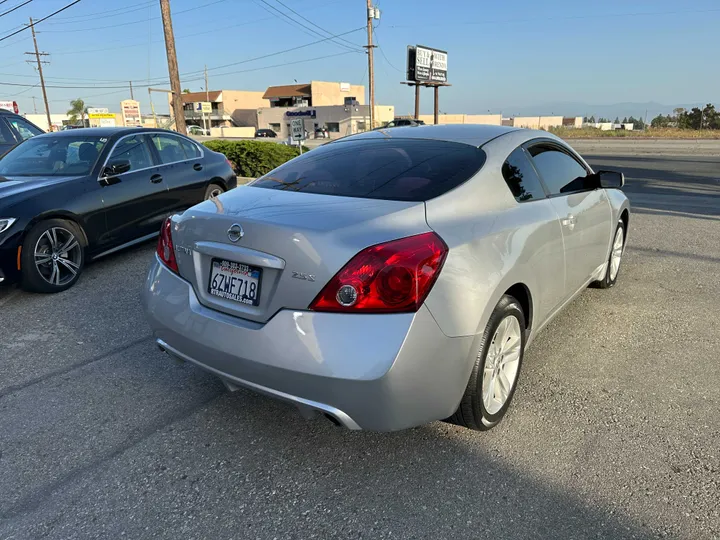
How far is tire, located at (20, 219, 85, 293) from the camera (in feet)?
15.8

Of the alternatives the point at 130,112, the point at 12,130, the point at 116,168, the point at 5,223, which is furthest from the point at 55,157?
the point at 130,112

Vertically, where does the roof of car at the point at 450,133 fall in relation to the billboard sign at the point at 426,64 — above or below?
below

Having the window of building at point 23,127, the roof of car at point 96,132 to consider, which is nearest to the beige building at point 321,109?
the window of building at point 23,127

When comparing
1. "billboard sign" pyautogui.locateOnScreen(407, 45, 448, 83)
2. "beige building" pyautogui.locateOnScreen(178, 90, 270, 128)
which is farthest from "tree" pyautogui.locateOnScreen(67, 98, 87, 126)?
"billboard sign" pyautogui.locateOnScreen(407, 45, 448, 83)

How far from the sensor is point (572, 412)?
117 inches

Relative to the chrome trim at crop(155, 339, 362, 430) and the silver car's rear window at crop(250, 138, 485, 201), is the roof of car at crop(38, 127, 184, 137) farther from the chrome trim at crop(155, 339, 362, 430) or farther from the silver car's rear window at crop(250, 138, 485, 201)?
the chrome trim at crop(155, 339, 362, 430)

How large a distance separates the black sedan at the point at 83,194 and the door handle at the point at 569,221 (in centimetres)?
455

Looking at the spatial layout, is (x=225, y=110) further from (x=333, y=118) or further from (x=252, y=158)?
(x=252, y=158)

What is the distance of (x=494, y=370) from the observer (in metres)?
2.71

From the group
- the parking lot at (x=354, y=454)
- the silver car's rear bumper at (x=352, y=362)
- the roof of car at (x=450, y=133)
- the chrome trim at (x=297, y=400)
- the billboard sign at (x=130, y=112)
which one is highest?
the billboard sign at (x=130, y=112)

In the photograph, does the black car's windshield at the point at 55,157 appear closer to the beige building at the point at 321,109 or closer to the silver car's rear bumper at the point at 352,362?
the silver car's rear bumper at the point at 352,362

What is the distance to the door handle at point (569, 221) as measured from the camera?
3368 millimetres

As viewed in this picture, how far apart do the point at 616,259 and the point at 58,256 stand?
536cm

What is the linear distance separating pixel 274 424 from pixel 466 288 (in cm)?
134
